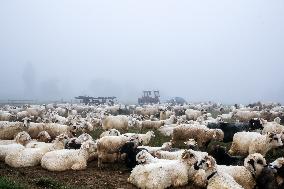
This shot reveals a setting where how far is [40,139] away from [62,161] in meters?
5.30

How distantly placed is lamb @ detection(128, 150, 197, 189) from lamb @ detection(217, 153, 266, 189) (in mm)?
948

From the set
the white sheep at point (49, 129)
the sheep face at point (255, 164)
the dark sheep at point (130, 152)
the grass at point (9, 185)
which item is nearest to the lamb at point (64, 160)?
the dark sheep at point (130, 152)

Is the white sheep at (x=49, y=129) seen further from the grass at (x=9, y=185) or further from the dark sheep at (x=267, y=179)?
the dark sheep at (x=267, y=179)

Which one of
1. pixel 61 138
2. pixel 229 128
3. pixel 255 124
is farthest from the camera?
pixel 255 124

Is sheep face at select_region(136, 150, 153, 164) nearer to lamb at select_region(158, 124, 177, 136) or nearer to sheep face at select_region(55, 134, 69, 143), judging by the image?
sheep face at select_region(55, 134, 69, 143)

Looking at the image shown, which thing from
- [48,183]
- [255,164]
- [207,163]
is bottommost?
[48,183]

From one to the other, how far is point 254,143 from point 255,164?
13.8 ft

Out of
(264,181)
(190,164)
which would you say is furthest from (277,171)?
(190,164)

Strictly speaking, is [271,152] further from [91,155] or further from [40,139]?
[40,139]

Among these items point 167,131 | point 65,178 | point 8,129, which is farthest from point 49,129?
point 65,178

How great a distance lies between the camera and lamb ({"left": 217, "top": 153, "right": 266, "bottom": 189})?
9961 millimetres

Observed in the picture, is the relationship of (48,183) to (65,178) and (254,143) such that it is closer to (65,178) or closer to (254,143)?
(65,178)

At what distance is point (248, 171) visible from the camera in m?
10.2

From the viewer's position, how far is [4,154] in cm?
1326
